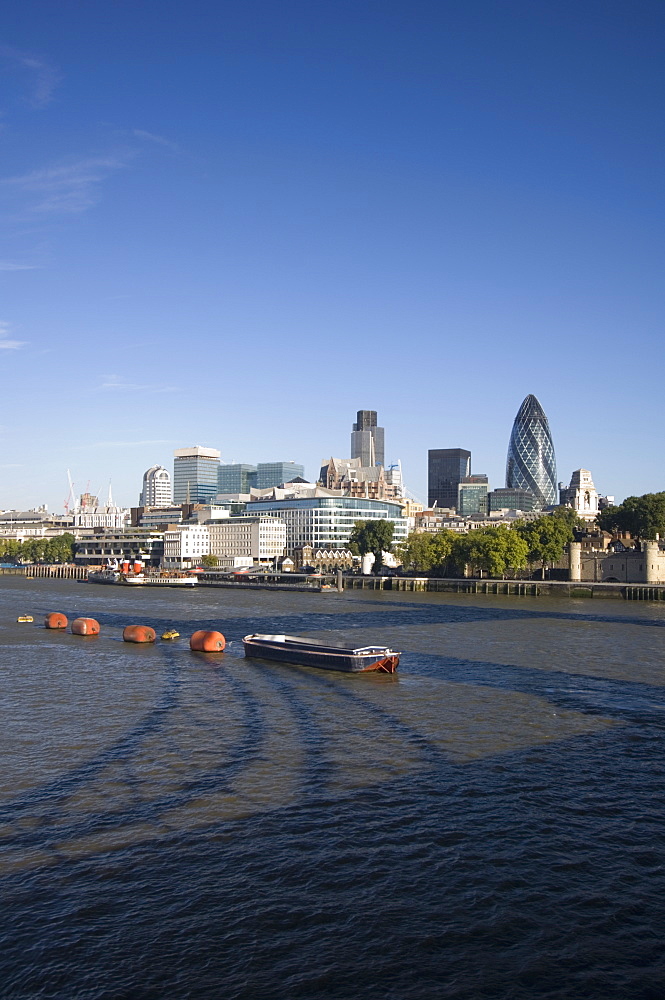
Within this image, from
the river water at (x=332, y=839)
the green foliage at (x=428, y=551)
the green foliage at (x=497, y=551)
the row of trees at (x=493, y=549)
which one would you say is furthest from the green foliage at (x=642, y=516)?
the river water at (x=332, y=839)

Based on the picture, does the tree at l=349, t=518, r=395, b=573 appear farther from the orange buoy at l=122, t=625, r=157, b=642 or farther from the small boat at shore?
the small boat at shore

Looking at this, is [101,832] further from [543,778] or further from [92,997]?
[543,778]

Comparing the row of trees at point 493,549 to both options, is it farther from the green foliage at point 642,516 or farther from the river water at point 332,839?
the river water at point 332,839

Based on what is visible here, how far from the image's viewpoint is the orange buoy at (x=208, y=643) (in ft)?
207

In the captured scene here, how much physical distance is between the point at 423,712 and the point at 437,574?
424ft

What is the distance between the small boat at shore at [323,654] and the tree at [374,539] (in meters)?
128

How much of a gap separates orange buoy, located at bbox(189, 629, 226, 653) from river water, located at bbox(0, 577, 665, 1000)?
41.9 feet

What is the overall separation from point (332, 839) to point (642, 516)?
158877 millimetres

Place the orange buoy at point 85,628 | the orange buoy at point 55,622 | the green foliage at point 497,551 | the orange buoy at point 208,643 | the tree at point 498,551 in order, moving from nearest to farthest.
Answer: the orange buoy at point 208,643 → the orange buoy at point 85,628 → the orange buoy at point 55,622 → the tree at point 498,551 → the green foliage at point 497,551

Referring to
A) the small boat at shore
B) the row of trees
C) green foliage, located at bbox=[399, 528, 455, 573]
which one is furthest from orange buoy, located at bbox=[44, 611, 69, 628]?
green foliage, located at bbox=[399, 528, 455, 573]

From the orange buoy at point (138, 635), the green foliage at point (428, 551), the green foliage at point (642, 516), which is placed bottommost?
the orange buoy at point (138, 635)

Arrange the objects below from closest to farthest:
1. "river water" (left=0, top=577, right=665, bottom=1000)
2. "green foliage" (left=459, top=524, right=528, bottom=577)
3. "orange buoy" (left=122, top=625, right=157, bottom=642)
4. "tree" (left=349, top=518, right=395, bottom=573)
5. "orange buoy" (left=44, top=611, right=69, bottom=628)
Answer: "river water" (left=0, top=577, right=665, bottom=1000)
"orange buoy" (left=122, top=625, right=157, bottom=642)
"orange buoy" (left=44, top=611, right=69, bottom=628)
"green foliage" (left=459, top=524, right=528, bottom=577)
"tree" (left=349, top=518, right=395, bottom=573)

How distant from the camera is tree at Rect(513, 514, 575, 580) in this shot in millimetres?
150875

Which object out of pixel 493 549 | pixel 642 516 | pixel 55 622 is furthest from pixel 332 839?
pixel 642 516
